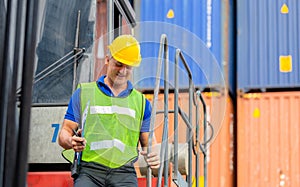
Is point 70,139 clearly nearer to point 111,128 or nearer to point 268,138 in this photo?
point 111,128

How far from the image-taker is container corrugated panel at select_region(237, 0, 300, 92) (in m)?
12.4

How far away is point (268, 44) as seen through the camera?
12664 mm

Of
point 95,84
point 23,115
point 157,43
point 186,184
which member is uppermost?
point 157,43

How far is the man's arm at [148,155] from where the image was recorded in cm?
410

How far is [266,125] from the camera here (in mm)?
12250

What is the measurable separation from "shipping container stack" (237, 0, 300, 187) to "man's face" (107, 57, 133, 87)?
8.17 m

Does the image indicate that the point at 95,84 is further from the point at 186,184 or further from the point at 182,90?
the point at 186,184

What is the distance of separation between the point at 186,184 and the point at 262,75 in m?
7.49

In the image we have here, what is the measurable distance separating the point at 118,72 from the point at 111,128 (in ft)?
1.15

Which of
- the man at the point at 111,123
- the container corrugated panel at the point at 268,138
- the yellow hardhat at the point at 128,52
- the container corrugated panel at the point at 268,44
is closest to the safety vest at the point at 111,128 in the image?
the man at the point at 111,123

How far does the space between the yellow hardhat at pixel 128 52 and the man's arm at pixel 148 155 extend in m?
0.57

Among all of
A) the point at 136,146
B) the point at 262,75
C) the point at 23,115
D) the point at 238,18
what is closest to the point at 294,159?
the point at 262,75

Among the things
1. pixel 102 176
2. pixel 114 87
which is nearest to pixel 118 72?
pixel 114 87

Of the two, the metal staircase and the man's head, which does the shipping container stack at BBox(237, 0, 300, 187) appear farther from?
the man's head
